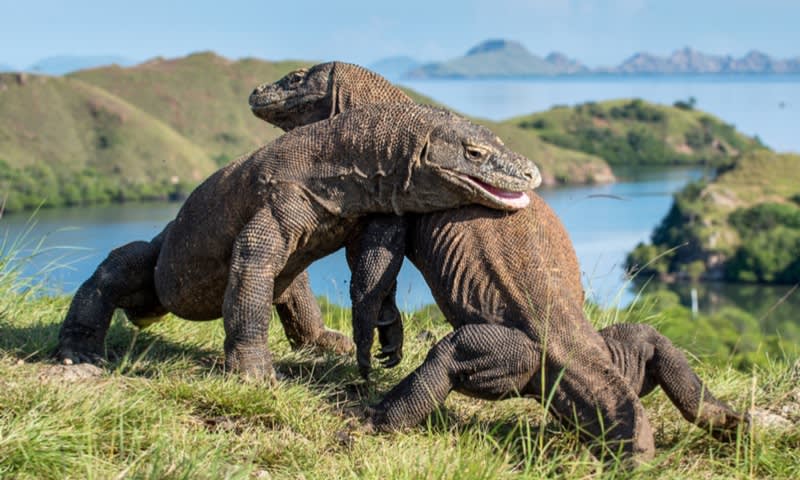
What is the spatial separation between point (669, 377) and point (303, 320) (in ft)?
9.11

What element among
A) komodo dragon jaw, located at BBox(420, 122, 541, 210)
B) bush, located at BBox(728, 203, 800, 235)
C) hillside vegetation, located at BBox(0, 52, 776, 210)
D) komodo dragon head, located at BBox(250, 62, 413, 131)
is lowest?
bush, located at BBox(728, 203, 800, 235)

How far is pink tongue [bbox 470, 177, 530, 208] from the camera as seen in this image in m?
5.29

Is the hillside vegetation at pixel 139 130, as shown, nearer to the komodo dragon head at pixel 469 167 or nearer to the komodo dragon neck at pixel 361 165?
the komodo dragon neck at pixel 361 165


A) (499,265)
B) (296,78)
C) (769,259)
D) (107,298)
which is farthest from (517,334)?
(769,259)

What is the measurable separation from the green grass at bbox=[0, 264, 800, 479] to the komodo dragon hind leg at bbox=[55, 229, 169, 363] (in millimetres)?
210

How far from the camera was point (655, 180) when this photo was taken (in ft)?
555

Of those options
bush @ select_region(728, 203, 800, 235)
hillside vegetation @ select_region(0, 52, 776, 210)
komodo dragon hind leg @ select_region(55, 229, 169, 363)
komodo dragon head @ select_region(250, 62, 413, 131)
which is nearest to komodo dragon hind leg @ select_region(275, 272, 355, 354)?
komodo dragon hind leg @ select_region(55, 229, 169, 363)

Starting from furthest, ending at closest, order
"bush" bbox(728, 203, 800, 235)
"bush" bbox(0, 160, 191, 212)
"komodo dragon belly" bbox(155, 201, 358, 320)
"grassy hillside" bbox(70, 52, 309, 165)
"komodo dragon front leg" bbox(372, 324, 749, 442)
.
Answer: "grassy hillside" bbox(70, 52, 309, 165)
"bush" bbox(728, 203, 800, 235)
"bush" bbox(0, 160, 191, 212)
"komodo dragon belly" bbox(155, 201, 358, 320)
"komodo dragon front leg" bbox(372, 324, 749, 442)

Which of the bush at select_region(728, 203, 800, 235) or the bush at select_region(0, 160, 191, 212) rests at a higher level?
the bush at select_region(0, 160, 191, 212)

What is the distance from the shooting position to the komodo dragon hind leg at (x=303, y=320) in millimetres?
6812

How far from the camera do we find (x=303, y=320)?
686cm

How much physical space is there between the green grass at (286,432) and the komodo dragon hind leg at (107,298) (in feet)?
0.69

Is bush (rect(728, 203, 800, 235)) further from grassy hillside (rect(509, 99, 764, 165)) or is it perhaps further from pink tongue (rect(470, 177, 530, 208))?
pink tongue (rect(470, 177, 530, 208))

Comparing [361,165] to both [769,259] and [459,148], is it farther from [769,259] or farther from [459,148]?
[769,259]
